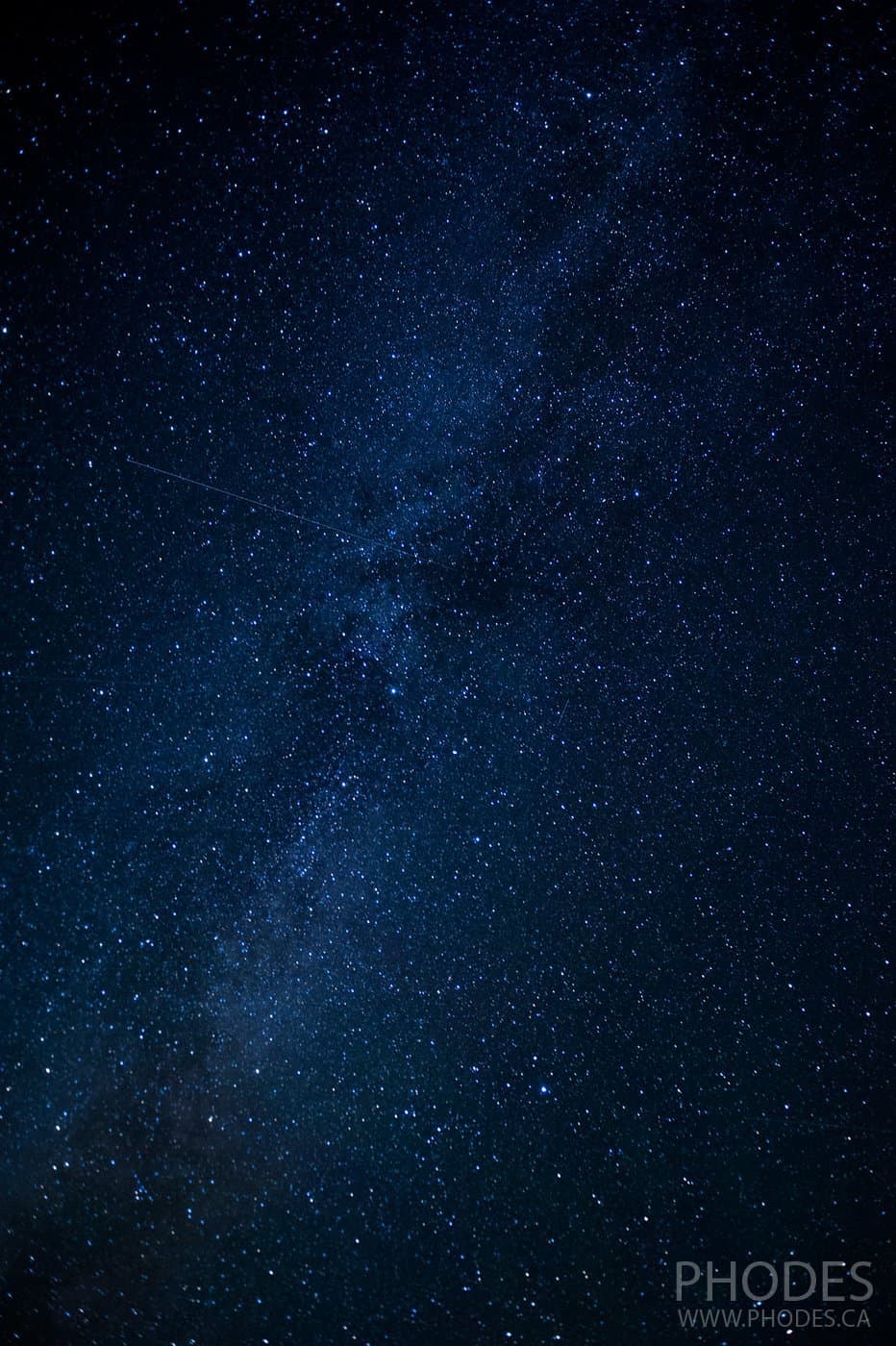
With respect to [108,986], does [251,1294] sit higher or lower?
lower

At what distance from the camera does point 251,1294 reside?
814 millimetres

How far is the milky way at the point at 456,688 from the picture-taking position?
0.77 m

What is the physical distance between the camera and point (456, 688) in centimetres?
79

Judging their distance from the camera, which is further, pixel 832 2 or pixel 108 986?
pixel 108 986

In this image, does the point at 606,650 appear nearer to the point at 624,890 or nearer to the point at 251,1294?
the point at 624,890

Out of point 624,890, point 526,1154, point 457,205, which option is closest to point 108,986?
point 526,1154

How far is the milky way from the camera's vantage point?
0.77 metres

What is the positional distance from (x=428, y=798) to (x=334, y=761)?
0.13 m

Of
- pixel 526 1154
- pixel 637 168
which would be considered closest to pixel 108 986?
pixel 526 1154

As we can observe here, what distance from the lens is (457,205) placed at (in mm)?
762

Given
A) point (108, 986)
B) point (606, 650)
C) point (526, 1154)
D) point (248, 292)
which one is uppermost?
point (248, 292)

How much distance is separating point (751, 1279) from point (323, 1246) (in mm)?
527

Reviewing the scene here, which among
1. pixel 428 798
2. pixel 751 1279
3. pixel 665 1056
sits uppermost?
pixel 428 798

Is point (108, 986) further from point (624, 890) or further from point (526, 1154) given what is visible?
point (624, 890)
